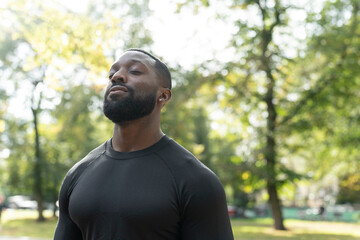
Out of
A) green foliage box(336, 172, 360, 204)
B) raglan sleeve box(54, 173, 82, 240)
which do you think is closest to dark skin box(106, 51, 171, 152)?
raglan sleeve box(54, 173, 82, 240)

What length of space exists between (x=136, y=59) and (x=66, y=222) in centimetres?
92

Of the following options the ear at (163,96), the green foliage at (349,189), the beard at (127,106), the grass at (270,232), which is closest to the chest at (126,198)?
the beard at (127,106)

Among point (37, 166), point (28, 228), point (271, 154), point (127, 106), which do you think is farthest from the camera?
point (37, 166)

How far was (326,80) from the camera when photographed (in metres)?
22.9

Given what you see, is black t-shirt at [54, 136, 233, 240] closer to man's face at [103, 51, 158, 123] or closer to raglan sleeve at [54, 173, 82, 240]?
raglan sleeve at [54, 173, 82, 240]

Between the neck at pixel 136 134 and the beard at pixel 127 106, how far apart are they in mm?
48

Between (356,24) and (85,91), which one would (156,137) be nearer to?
(356,24)

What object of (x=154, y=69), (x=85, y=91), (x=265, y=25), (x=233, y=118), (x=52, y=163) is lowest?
(x=52, y=163)

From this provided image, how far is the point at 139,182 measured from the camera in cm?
213

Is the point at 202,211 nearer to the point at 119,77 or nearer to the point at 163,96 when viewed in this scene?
the point at 163,96

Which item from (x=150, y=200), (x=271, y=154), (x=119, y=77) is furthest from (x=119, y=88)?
(x=271, y=154)

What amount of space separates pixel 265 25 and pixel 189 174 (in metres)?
22.5

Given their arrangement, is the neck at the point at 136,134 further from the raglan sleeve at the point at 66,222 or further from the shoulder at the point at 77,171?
the raglan sleeve at the point at 66,222

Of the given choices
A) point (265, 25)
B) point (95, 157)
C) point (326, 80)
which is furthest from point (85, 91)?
point (95, 157)
